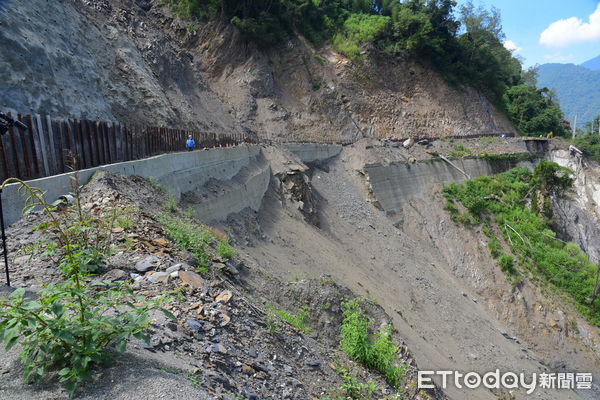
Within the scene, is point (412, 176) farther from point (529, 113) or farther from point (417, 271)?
point (529, 113)

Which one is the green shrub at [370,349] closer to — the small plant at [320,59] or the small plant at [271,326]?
the small plant at [271,326]

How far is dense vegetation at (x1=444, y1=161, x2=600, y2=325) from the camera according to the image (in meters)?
22.0

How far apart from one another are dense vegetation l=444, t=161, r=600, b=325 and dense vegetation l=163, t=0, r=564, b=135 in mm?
16026

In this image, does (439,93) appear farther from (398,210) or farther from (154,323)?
(154,323)

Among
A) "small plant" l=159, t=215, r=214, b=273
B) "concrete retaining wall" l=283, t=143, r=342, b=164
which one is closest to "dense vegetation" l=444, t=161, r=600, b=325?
"concrete retaining wall" l=283, t=143, r=342, b=164

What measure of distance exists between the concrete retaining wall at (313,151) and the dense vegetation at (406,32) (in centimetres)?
1281

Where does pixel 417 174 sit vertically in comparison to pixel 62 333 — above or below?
below

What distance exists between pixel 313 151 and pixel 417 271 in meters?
8.60

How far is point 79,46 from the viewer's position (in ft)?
60.3

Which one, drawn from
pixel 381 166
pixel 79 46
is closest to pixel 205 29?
pixel 79 46

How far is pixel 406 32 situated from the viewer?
3919 cm

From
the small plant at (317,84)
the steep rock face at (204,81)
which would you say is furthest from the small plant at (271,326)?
the small plant at (317,84)

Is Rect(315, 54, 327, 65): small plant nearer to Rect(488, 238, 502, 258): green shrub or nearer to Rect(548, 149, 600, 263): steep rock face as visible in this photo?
Rect(488, 238, 502, 258): green shrub

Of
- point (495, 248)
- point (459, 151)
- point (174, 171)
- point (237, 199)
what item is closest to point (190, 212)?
point (174, 171)
